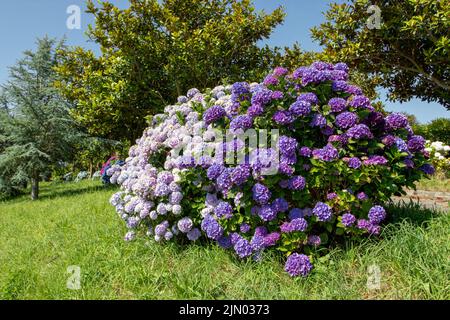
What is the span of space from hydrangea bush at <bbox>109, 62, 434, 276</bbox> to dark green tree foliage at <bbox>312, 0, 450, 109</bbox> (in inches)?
217

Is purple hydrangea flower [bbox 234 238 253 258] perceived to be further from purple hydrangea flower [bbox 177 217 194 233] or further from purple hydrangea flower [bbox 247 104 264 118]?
purple hydrangea flower [bbox 247 104 264 118]

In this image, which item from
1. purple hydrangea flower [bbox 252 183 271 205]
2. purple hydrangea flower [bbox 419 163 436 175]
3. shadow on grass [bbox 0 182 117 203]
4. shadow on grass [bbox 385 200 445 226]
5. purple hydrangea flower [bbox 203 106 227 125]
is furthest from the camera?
shadow on grass [bbox 0 182 117 203]

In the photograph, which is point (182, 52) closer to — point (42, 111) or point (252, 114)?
point (42, 111)

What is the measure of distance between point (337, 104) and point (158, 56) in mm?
6794

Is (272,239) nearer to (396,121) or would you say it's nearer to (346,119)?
(346,119)

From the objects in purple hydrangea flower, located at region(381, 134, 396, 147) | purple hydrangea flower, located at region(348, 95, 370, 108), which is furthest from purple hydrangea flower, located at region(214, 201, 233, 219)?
purple hydrangea flower, located at region(381, 134, 396, 147)

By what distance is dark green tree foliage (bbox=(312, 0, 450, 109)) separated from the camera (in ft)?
27.9

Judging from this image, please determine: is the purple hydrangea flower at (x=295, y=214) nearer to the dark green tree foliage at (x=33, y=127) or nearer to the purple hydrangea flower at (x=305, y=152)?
the purple hydrangea flower at (x=305, y=152)

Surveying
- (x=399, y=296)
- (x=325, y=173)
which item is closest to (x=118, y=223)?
(x=325, y=173)

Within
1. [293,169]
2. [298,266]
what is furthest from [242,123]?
[298,266]

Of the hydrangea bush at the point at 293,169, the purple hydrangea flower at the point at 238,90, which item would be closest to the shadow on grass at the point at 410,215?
the hydrangea bush at the point at 293,169

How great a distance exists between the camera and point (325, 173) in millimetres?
3176

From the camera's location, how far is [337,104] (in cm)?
335

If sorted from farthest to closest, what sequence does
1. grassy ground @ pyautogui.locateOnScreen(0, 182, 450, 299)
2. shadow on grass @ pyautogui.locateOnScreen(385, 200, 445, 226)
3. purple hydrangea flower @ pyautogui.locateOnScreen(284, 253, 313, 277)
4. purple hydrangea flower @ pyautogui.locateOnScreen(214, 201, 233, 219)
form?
shadow on grass @ pyautogui.locateOnScreen(385, 200, 445, 226) → purple hydrangea flower @ pyautogui.locateOnScreen(214, 201, 233, 219) → purple hydrangea flower @ pyautogui.locateOnScreen(284, 253, 313, 277) → grassy ground @ pyautogui.locateOnScreen(0, 182, 450, 299)
